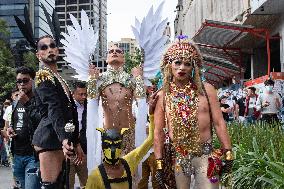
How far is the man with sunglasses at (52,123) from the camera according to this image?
15.5 feet

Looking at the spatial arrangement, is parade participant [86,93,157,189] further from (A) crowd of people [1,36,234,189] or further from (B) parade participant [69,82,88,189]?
(B) parade participant [69,82,88,189]

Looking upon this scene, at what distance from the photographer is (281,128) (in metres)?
8.82

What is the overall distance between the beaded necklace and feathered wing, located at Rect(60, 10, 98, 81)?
1637 mm

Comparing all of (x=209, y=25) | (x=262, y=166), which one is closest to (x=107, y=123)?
(x=262, y=166)

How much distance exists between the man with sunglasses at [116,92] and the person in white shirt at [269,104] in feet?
26.3

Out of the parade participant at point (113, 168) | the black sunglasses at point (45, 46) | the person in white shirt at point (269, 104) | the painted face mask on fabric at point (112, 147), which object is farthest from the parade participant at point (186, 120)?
the person in white shirt at point (269, 104)

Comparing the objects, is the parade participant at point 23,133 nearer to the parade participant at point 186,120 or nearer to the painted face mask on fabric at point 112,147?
the painted face mask on fabric at point 112,147

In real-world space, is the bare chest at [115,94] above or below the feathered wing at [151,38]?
below

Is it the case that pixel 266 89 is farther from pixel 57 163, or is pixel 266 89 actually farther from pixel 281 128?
pixel 57 163

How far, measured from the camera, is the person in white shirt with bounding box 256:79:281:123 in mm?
13633

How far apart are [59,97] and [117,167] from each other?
2.85ft

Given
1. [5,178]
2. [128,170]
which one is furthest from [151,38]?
[5,178]

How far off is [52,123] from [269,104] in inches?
386

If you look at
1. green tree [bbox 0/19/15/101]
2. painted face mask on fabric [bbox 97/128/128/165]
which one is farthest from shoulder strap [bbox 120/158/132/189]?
green tree [bbox 0/19/15/101]
